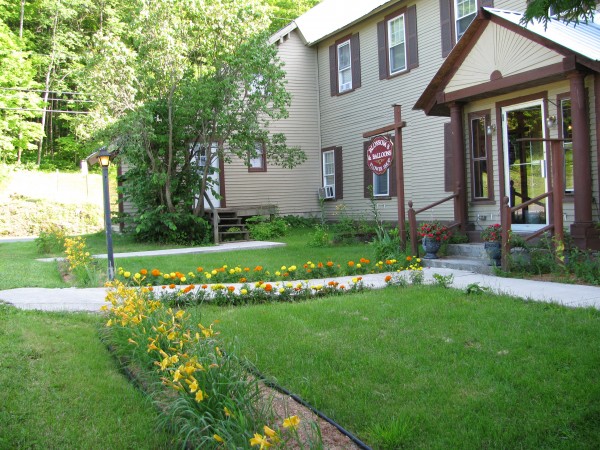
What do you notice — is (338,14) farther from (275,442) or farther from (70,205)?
(275,442)

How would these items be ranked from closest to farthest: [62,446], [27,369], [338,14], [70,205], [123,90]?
1. [62,446]
2. [27,369]
3. [123,90]
4. [338,14]
5. [70,205]

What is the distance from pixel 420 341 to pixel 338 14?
1630 cm

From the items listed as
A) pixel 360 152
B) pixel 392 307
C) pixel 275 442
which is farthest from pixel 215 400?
pixel 360 152

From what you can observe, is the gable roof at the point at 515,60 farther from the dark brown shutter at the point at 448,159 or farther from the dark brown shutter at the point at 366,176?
the dark brown shutter at the point at 366,176

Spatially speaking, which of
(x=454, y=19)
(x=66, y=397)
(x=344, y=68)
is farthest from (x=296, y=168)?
(x=66, y=397)

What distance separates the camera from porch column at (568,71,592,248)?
8.60m

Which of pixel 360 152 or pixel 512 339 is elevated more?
pixel 360 152

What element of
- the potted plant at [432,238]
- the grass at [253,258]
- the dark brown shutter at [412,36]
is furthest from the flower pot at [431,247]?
the dark brown shutter at [412,36]

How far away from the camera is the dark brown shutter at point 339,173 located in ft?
60.0

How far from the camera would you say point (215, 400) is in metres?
3.18

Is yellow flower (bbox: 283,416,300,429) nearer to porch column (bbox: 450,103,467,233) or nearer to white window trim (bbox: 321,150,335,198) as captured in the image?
porch column (bbox: 450,103,467,233)

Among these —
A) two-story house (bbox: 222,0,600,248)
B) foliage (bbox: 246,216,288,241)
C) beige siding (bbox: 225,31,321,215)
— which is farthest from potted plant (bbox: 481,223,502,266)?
beige siding (bbox: 225,31,321,215)

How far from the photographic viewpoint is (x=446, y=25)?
13.9m

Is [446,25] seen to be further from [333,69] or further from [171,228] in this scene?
[171,228]
